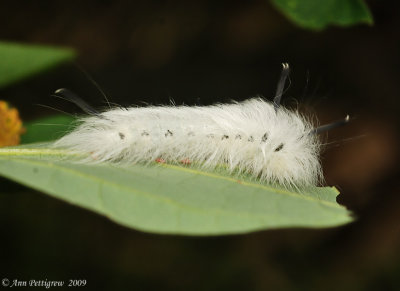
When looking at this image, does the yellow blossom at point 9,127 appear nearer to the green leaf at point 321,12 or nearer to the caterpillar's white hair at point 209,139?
the caterpillar's white hair at point 209,139

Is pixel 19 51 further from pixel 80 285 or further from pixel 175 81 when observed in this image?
pixel 175 81

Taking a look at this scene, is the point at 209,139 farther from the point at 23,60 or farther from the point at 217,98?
the point at 217,98

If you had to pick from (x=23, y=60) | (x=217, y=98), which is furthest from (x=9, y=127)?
(x=217, y=98)


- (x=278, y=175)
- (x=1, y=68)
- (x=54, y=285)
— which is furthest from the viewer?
(x=54, y=285)

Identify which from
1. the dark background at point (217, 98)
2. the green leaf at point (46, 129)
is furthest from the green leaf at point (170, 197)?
the dark background at point (217, 98)

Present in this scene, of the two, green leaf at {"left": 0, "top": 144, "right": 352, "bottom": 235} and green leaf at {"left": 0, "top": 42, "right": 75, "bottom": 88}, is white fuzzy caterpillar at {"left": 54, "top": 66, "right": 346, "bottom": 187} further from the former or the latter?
green leaf at {"left": 0, "top": 42, "right": 75, "bottom": 88}

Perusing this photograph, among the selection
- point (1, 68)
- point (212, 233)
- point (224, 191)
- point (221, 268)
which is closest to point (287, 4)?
point (224, 191)

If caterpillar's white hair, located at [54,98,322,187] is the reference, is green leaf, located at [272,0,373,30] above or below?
above

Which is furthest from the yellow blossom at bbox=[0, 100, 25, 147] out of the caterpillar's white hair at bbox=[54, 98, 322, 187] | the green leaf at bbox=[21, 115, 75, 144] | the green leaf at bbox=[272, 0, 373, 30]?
the green leaf at bbox=[272, 0, 373, 30]
